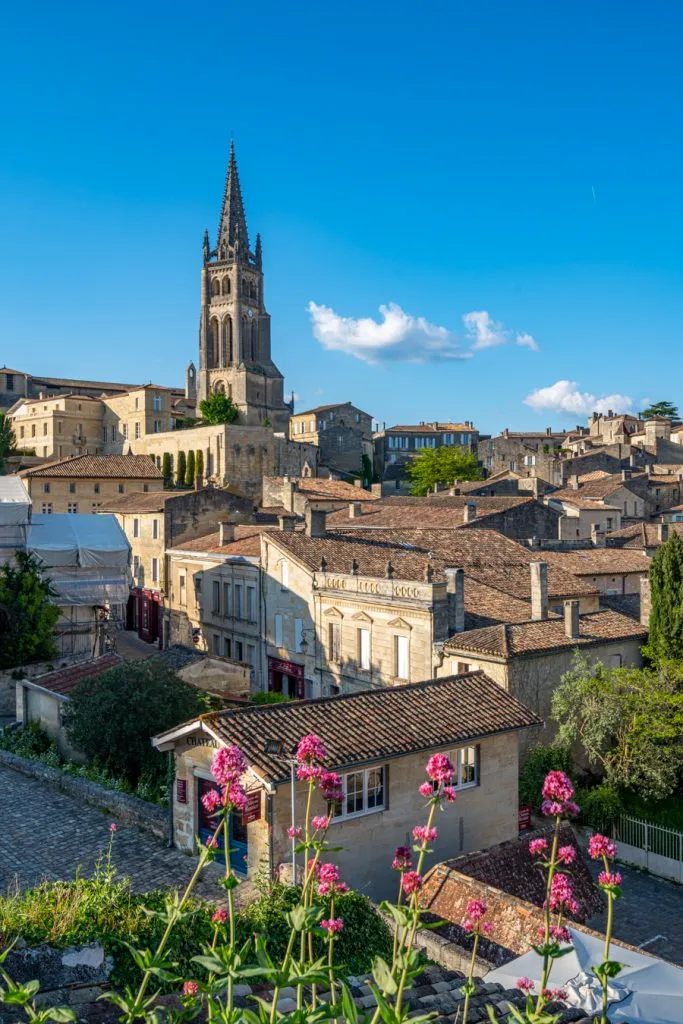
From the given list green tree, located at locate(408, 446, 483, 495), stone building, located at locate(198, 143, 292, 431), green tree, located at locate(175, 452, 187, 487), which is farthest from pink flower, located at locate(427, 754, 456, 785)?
stone building, located at locate(198, 143, 292, 431)

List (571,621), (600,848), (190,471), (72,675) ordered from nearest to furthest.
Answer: (600,848) < (571,621) < (72,675) < (190,471)

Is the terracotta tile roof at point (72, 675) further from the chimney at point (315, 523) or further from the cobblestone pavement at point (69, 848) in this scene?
the chimney at point (315, 523)

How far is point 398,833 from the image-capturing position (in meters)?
16.9

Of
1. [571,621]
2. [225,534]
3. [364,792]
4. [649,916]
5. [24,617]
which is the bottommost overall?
[649,916]

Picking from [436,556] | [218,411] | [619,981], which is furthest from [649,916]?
[218,411]

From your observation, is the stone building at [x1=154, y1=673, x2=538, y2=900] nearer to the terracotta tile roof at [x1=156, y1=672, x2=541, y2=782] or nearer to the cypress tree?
the terracotta tile roof at [x1=156, y1=672, x2=541, y2=782]

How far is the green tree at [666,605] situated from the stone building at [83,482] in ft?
146

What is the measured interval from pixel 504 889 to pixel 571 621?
459 inches

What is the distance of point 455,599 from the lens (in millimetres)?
26438

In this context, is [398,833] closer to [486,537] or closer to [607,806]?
[607,806]

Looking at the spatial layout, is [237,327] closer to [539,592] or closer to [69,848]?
[539,592]

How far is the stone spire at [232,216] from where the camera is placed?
443ft

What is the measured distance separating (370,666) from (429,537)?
350 inches

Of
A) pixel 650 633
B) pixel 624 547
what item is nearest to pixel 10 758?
pixel 650 633
